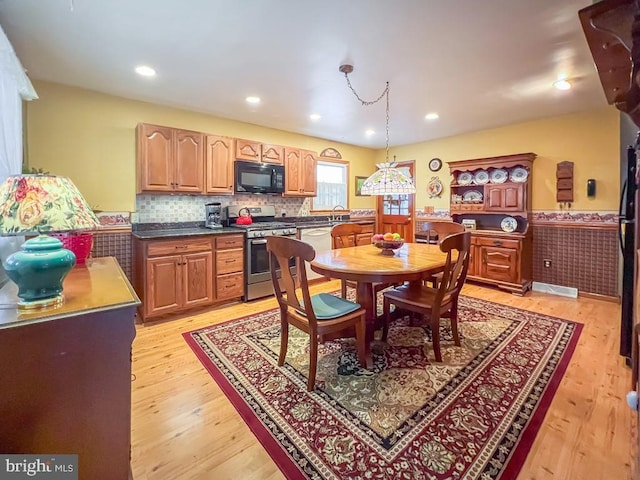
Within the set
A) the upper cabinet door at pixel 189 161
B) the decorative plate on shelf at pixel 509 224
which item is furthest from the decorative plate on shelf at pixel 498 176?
the upper cabinet door at pixel 189 161

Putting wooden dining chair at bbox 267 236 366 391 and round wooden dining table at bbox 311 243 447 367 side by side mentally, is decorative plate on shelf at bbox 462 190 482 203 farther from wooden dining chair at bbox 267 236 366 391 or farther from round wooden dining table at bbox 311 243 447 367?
wooden dining chair at bbox 267 236 366 391

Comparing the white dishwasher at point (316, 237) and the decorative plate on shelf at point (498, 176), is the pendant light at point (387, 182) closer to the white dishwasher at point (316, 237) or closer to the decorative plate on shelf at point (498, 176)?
the white dishwasher at point (316, 237)

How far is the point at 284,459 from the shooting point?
147cm

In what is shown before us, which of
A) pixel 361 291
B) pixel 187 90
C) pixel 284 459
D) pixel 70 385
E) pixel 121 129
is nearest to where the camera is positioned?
pixel 70 385

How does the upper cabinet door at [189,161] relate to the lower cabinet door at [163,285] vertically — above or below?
above

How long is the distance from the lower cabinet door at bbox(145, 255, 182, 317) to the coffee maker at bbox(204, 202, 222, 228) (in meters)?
0.80

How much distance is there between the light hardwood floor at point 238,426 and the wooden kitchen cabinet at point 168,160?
1756mm

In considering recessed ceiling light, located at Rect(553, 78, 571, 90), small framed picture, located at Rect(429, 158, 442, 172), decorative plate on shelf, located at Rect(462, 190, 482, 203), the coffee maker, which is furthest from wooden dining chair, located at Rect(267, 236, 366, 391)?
small framed picture, located at Rect(429, 158, 442, 172)

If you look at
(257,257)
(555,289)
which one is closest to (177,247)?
(257,257)

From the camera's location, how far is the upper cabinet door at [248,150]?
4008mm

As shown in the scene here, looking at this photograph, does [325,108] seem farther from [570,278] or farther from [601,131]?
[570,278]

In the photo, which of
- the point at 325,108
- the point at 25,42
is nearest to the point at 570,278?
the point at 325,108

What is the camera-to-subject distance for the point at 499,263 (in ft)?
14.0

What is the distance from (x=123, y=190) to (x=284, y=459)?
3265 millimetres
